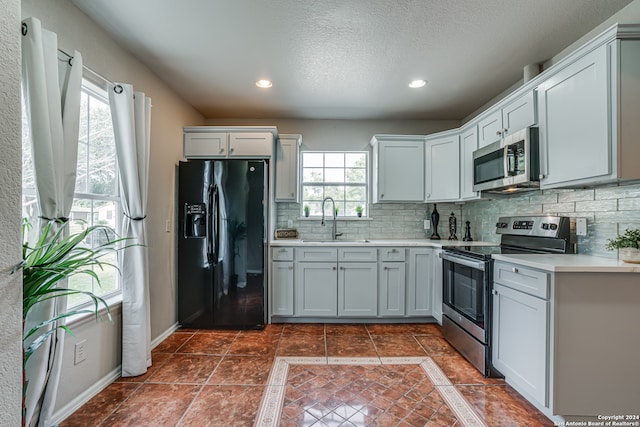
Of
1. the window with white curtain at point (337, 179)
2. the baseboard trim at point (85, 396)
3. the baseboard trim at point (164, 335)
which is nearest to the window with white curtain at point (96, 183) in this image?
the baseboard trim at point (85, 396)

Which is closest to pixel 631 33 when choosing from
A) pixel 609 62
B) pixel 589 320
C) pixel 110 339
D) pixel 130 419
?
pixel 609 62

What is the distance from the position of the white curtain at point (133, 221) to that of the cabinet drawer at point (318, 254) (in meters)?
1.47

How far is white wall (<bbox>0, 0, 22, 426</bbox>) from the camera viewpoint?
32.9 inches

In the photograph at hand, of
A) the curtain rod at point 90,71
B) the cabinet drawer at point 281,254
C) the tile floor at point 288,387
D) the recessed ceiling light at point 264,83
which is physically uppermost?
the recessed ceiling light at point 264,83

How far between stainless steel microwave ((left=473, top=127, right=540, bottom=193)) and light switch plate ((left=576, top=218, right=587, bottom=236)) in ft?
1.18

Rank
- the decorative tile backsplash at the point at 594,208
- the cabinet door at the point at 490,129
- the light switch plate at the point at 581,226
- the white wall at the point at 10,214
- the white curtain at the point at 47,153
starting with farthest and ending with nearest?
the cabinet door at the point at 490,129
the light switch plate at the point at 581,226
the decorative tile backsplash at the point at 594,208
the white curtain at the point at 47,153
the white wall at the point at 10,214

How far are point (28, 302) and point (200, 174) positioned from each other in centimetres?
197

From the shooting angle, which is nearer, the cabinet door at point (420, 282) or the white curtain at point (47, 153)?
the white curtain at point (47, 153)

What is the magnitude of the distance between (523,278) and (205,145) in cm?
311

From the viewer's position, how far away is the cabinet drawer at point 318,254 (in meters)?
3.08

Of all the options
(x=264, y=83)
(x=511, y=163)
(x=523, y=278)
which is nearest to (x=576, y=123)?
(x=511, y=163)

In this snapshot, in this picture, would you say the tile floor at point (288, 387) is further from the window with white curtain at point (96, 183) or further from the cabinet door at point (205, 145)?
the cabinet door at point (205, 145)

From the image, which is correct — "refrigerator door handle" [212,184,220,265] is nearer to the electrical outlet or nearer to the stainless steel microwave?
the electrical outlet

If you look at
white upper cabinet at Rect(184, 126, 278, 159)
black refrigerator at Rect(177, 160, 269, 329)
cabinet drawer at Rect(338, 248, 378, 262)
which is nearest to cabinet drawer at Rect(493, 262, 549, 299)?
cabinet drawer at Rect(338, 248, 378, 262)
